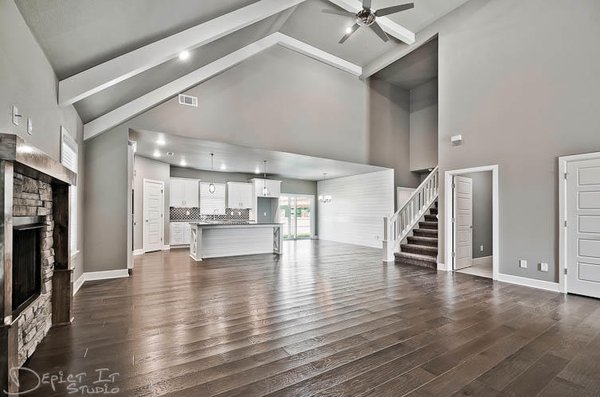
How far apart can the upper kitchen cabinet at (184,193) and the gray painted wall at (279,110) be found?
401cm

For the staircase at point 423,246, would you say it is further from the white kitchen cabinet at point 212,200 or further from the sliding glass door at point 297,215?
the white kitchen cabinet at point 212,200

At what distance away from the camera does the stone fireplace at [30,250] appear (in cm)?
159

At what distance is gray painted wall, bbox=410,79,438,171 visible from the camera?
8.88 m

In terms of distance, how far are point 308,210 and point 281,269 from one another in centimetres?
704

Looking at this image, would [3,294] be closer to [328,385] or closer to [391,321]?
[328,385]

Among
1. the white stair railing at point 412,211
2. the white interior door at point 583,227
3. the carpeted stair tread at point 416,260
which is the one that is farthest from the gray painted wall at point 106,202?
the white interior door at point 583,227

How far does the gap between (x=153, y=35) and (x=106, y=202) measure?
10.5 feet

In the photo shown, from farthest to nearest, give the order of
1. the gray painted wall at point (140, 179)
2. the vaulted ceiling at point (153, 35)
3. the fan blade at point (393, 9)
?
1. the gray painted wall at point (140, 179)
2. the fan blade at point (393, 9)
3. the vaulted ceiling at point (153, 35)

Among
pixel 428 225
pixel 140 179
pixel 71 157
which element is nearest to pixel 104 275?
pixel 71 157

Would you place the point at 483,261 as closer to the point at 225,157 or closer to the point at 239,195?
the point at 225,157

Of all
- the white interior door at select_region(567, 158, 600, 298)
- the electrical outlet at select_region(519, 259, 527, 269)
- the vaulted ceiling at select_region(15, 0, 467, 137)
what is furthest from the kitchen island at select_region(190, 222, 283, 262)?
the white interior door at select_region(567, 158, 600, 298)

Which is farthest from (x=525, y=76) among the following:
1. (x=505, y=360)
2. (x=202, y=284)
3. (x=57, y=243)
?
(x=57, y=243)

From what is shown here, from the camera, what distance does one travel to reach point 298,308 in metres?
3.42

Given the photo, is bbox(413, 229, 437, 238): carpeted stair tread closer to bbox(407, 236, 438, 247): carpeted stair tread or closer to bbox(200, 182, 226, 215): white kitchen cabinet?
bbox(407, 236, 438, 247): carpeted stair tread
